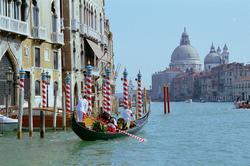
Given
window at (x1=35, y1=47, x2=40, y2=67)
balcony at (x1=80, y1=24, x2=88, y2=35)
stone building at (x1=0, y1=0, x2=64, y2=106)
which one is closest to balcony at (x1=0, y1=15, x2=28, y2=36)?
stone building at (x1=0, y1=0, x2=64, y2=106)

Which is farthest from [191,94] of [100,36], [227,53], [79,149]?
[79,149]

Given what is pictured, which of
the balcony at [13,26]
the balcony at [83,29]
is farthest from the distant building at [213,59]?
the balcony at [13,26]

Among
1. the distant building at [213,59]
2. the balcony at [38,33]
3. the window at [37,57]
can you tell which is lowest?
the window at [37,57]

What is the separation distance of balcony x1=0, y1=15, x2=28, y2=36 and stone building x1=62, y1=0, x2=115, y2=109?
4.59 metres

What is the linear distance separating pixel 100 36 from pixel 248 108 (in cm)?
2188

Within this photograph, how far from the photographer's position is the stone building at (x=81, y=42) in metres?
23.7

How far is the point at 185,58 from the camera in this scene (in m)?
138

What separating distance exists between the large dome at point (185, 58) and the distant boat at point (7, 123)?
121170mm

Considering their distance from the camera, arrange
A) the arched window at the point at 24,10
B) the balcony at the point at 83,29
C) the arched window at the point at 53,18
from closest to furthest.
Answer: the arched window at the point at 24,10 < the arched window at the point at 53,18 < the balcony at the point at 83,29

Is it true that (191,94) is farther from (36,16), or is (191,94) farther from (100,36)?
(36,16)

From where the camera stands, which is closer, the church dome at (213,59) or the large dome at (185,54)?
the church dome at (213,59)

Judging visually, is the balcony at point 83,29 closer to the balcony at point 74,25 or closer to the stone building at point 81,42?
the stone building at point 81,42

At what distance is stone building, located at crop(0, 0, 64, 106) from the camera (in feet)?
60.7

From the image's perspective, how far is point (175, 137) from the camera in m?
16.4
